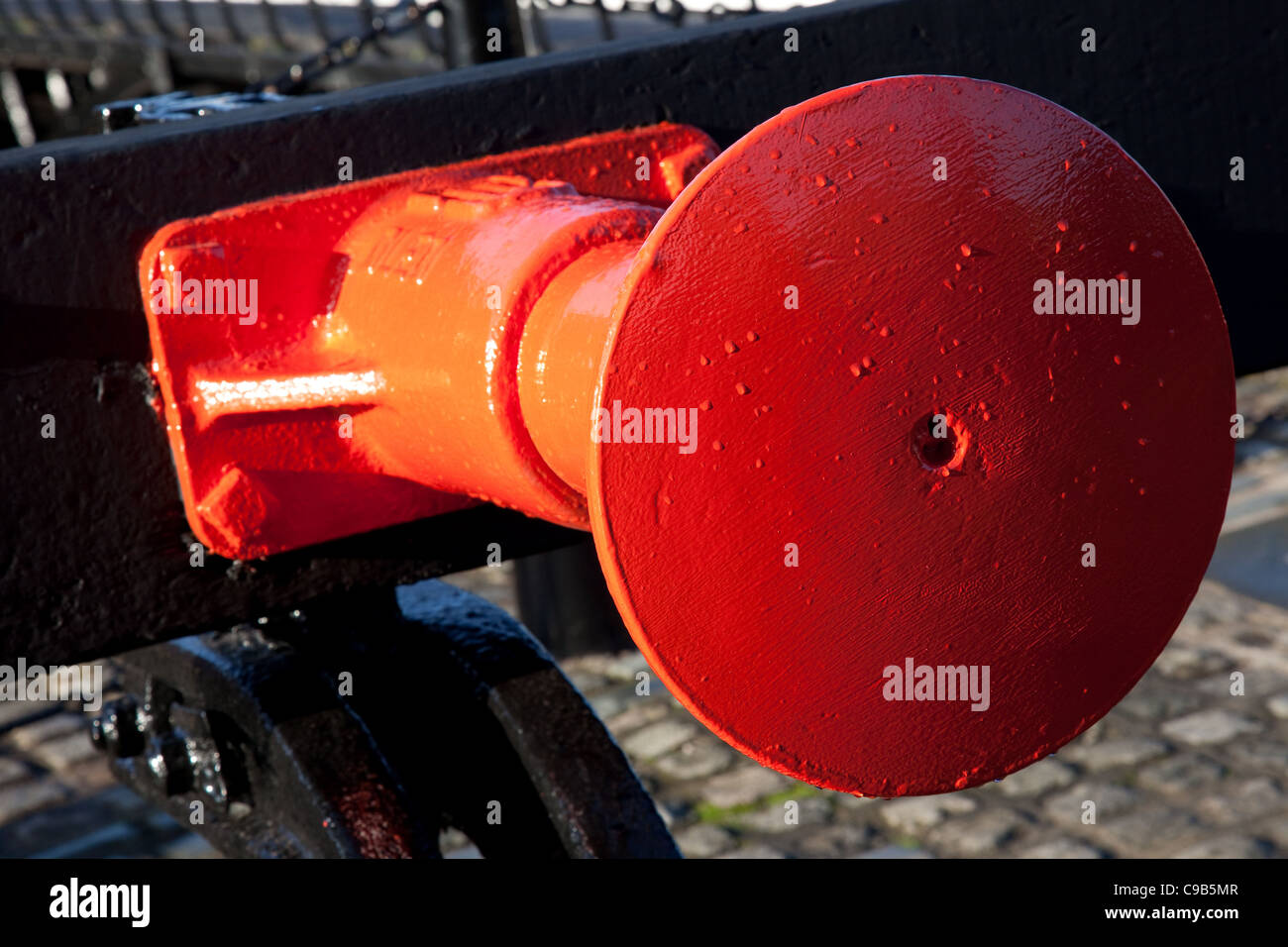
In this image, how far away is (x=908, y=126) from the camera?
4.43ft

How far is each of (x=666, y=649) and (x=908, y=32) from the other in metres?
1.14

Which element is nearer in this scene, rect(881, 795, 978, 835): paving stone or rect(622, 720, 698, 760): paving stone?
rect(881, 795, 978, 835): paving stone

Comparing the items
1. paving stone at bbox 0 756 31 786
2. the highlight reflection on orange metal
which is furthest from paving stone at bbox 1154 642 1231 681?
the highlight reflection on orange metal

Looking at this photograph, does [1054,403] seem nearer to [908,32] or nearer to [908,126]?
[908,126]

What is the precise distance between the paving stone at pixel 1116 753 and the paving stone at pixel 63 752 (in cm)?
332

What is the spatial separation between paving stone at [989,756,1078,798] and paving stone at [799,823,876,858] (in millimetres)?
476

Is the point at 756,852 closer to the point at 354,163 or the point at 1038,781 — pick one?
the point at 1038,781

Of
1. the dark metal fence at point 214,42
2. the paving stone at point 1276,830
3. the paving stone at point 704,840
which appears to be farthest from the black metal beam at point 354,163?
the paving stone at point 704,840

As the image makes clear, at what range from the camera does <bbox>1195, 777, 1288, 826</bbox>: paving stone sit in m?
4.64

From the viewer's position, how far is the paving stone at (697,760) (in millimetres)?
5191

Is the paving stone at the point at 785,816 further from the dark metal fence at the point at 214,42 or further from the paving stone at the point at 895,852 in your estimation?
the dark metal fence at the point at 214,42

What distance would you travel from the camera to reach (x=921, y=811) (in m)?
4.80

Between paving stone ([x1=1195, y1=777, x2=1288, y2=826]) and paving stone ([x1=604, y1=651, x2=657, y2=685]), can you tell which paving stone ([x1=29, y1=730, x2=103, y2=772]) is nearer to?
paving stone ([x1=604, y1=651, x2=657, y2=685])

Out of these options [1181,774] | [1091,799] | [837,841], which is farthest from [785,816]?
[1181,774]
